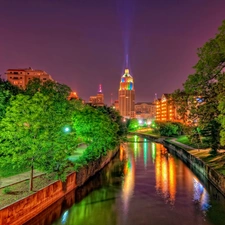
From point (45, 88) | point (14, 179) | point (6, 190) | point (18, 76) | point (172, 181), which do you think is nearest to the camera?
point (6, 190)

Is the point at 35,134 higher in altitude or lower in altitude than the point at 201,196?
higher

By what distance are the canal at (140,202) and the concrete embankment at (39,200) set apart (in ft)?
2.05

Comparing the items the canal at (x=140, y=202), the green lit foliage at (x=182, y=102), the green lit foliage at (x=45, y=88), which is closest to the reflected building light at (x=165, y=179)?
the canal at (x=140, y=202)

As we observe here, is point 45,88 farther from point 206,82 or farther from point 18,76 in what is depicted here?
point 18,76

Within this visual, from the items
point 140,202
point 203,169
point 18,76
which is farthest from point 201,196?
point 18,76

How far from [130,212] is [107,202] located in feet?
12.0

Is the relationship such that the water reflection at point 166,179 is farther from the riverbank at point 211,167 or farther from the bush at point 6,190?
the bush at point 6,190

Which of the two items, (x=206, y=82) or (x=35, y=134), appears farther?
(x=206, y=82)

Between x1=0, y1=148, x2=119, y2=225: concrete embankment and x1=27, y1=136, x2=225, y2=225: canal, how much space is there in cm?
63

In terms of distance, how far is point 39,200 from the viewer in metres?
23.0

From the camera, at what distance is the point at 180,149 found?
6575 centimetres

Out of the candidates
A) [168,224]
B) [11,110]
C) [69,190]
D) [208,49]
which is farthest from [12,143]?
[208,49]

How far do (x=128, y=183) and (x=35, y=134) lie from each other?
1728 cm

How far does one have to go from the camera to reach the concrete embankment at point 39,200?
18.8 m
